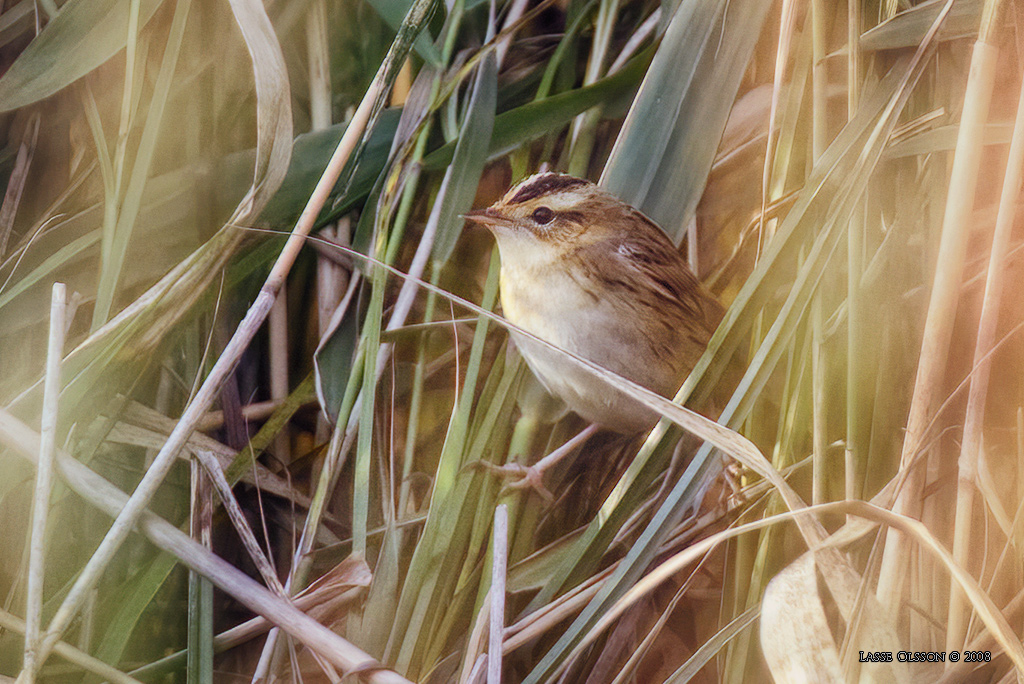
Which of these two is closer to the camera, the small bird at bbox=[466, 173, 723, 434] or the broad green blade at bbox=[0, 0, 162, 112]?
the small bird at bbox=[466, 173, 723, 434]

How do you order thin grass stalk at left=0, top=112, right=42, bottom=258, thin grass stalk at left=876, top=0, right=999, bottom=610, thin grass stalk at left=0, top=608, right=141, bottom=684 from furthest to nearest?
thin grass stalk at left=0, top=112, right=42, bottom=258 → thin grass stalk at left=0, top=608, right=141, bottom=684 → thin grass stalk at left=876, top=0, right=999, bottom=610

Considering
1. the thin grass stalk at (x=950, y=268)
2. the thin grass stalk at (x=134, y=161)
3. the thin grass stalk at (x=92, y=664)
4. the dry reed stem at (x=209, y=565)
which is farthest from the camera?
the thin grass stalk at (x=134, y=161)

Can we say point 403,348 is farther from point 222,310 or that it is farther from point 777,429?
point 777,429

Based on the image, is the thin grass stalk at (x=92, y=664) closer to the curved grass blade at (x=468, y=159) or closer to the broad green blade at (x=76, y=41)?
the curved grass blade at (x=468, y=159)

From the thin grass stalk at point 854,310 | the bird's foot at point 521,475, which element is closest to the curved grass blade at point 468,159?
the bird's foot at point 521,475

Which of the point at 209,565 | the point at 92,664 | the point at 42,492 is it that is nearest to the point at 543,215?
the point at 209,565

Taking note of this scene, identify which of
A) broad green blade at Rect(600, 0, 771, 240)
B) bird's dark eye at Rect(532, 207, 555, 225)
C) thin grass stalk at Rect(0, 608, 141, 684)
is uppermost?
broad green blade at Rect(600, 0, 771, 240)

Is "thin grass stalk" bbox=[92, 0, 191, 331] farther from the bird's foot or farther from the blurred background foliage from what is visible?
the bird's foot

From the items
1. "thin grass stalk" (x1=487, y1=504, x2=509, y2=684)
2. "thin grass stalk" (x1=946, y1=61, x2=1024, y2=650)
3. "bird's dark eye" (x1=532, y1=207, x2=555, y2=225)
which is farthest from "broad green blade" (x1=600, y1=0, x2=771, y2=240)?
"thin grass stalk" (x1=487, y1=504, x2=509, y2=684)

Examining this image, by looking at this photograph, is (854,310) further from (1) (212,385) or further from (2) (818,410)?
(1) (212,385)
